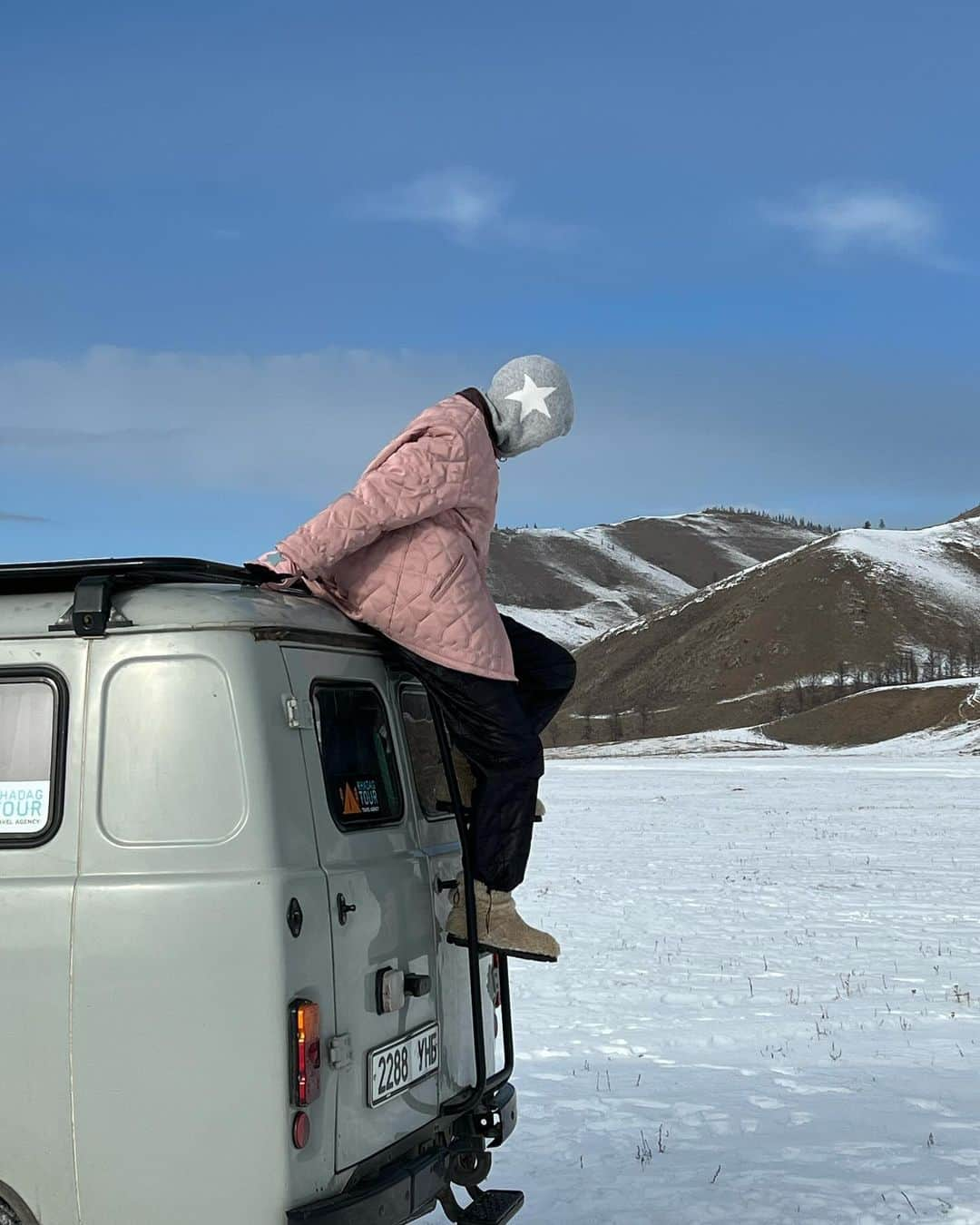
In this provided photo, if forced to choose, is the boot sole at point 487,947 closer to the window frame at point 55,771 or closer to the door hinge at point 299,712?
the door hinge at point 299,712

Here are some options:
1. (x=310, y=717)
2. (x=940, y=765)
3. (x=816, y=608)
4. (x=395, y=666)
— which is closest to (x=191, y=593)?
(x=310, y=717)

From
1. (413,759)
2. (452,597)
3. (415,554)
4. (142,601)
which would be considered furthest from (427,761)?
(142,601)

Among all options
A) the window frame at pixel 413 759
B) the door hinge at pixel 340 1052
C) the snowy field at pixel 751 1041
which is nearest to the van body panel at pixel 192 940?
the door hinge at pixel 340 1052

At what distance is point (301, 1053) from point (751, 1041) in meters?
5.82

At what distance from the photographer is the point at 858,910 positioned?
14.7 meters

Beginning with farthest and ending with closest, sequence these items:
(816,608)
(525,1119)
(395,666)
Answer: (816,608)
(525,1119)
(395,666)

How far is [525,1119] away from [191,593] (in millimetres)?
4334

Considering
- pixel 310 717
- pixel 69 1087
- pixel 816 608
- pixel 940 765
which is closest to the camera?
pixel 69 1087

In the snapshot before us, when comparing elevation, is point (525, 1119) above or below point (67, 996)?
below

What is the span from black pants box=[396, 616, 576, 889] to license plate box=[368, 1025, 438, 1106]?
579mm

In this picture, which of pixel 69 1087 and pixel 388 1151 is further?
pixel 388 1151

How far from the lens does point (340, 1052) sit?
13.3 ft

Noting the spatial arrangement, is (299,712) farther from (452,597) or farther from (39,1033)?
(39,1033)

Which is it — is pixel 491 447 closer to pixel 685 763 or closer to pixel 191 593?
pixel 191 593
